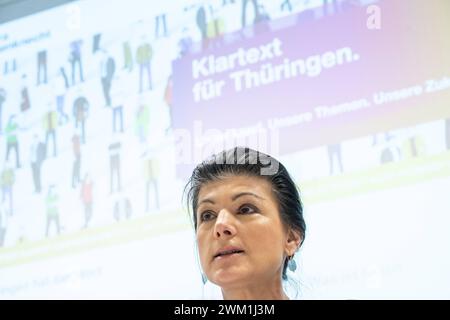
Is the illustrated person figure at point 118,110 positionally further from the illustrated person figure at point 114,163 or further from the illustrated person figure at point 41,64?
the illustrated person figure at point 41,64

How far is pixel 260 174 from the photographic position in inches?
73.6

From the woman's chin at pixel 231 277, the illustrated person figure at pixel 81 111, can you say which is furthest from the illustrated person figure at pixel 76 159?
the woman's chin at pixel 231 277

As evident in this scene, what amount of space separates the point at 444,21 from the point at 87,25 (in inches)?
41.2

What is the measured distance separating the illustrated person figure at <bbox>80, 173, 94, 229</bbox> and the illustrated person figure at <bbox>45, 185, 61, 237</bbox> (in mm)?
86

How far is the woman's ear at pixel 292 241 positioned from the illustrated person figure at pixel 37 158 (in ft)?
3.46

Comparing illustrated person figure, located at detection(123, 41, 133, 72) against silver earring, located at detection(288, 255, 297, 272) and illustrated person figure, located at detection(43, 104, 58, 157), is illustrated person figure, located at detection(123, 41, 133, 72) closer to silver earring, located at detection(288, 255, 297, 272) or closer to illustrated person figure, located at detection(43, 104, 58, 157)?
illustrated person figure, located at detection(43, 104, 58, 157)

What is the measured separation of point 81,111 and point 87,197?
0.27 metres

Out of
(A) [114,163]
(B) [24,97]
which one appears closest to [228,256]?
(A) [114,163]

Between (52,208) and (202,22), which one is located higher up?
(202,22)

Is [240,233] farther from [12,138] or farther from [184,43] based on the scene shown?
[12,138]

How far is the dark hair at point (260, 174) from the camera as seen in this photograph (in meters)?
1.87

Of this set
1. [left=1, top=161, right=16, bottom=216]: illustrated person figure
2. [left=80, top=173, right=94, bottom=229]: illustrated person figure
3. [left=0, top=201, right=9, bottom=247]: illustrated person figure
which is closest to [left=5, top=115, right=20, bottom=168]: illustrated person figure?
[left=1, top=161, right=16, bottom=216]: illustrated person figure

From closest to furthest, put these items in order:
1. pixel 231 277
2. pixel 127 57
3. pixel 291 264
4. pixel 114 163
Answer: pixel 231 277, pixel 291 264, pixel 114 163, pixel 127 57
